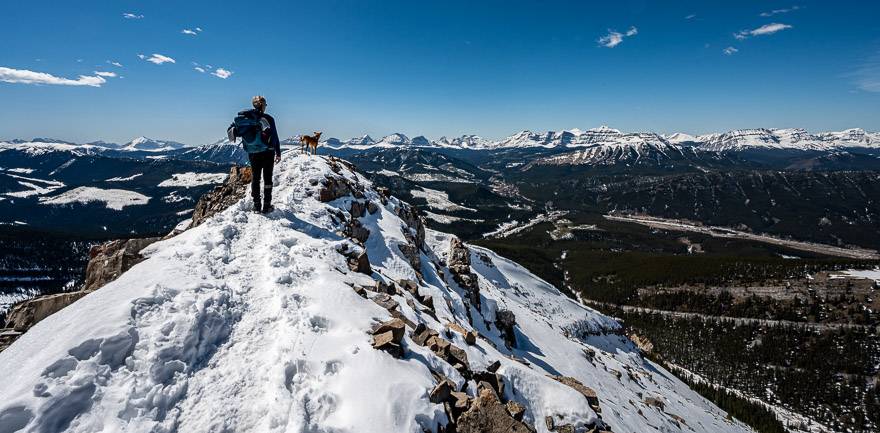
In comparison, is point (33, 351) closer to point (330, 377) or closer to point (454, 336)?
point (330, 377)

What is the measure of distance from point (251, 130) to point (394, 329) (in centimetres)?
1315

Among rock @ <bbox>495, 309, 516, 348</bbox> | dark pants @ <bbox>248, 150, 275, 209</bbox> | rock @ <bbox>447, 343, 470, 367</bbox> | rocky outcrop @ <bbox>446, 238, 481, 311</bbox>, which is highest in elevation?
dark pants @ <bbox>248, 150, 275, 209</bbox>

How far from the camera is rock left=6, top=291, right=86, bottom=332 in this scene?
1416 cm

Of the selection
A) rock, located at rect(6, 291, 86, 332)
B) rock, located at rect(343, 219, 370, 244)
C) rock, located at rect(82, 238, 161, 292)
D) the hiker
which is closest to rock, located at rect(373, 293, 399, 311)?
the hiker

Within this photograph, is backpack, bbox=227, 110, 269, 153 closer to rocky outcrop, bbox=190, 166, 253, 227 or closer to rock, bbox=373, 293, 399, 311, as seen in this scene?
rocky outcrop, bbox=190, 166, 253, 227

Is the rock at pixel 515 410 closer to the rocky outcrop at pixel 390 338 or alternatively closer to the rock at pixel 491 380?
the rock at pixel 491 380

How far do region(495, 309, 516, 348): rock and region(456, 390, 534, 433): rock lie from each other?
33.1 metres

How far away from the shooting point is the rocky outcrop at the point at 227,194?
28422mm

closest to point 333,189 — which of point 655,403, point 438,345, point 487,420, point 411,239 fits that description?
point 411,239

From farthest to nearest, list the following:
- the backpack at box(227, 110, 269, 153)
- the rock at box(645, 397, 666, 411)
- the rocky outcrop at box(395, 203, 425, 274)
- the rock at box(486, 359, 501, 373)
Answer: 1. the rock at box(645, 397, 666, 411)
2. the rocky outcrop at box(395, 203, 425, 274)
3. the backpack at box(227, 110, 269, 153)
4. the rock at box(486, 359, 501, 373)

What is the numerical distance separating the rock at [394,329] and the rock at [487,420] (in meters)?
3.25

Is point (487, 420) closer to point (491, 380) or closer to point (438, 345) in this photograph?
point (491, 380)

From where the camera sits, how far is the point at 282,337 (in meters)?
12.2

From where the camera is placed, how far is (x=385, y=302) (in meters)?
17.3
